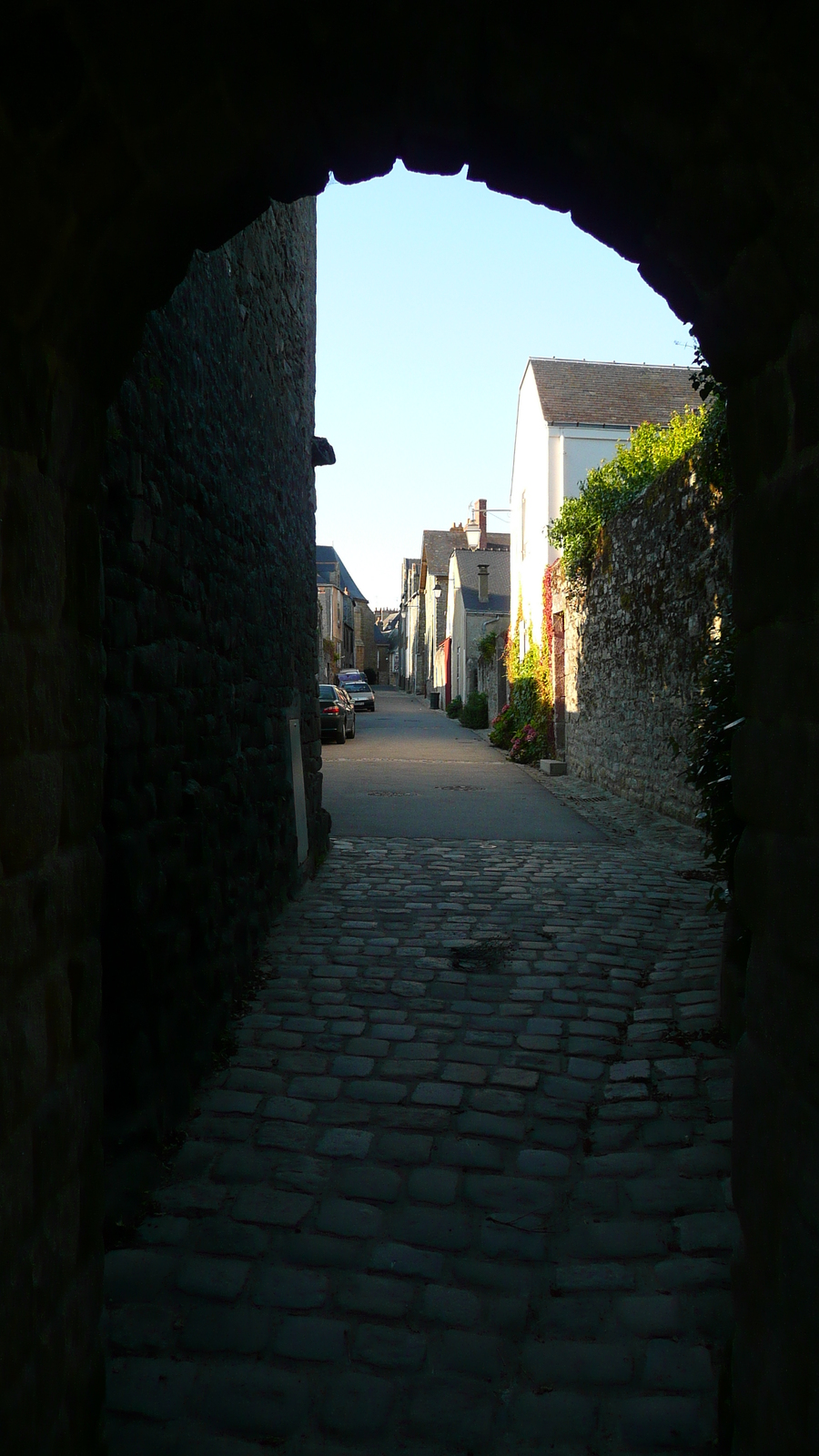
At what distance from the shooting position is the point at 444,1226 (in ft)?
9.80

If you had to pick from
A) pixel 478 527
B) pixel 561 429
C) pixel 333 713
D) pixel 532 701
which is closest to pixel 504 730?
pixel 532 701

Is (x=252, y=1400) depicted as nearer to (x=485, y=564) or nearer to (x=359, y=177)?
(x=359, y=177)

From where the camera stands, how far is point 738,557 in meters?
2.11

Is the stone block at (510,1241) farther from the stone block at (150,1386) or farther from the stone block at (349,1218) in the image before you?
the stone block at (150,1386)

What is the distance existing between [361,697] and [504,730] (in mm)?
17862

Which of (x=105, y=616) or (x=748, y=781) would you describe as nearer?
(x=748, y=781)

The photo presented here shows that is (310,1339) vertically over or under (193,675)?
under

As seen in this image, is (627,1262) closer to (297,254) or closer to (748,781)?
(748,781)

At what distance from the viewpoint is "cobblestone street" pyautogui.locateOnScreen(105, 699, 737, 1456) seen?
226cm

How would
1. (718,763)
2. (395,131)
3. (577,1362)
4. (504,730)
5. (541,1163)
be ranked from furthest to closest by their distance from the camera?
(504,730) < (718,763) < (541,1163) < (577,1362) < (395,131)

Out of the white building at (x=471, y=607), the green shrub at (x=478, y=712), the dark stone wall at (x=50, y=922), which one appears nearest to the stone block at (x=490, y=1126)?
the dark stone wall at (x=50, y=922)

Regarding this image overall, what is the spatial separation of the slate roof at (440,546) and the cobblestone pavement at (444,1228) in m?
47.6

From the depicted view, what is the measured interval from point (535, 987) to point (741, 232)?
13.7 feet

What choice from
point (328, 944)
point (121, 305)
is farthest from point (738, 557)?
Answer: point (328, 944)
